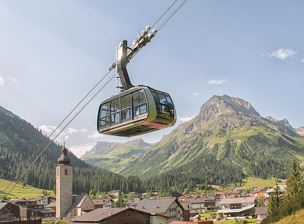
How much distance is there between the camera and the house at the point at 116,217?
8550cm

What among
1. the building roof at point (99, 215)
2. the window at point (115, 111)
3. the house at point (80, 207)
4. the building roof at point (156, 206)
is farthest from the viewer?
the house at point (80, 207)

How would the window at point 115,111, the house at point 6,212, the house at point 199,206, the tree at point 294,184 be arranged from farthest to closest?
the house at point 199,206 → the house at point 6,212 → the tree at point 294,184 → the window at point 115,111

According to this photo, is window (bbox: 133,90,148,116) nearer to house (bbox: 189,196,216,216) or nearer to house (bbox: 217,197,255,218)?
house (bbox: 217,197,255,218)

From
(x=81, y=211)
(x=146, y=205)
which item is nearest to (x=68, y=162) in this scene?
(x=81, y=211)

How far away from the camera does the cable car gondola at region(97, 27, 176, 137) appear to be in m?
23.3

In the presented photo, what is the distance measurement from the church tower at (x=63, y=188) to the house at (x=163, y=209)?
1243 inches

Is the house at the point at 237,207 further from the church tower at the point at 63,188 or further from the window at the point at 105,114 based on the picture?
the window at the point at 105,114

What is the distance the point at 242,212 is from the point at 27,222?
103544mm

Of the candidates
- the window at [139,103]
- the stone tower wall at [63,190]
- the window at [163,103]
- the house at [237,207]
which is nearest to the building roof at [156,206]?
the stone tower wall at [63,190]

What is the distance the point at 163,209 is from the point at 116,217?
22.4 meters

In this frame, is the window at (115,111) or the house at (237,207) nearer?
the window at (115,111)

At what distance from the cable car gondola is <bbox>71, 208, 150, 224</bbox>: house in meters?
61.7

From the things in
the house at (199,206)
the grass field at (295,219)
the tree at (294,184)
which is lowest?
the house at (199,206)

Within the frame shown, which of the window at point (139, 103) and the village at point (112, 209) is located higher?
the window at point (139, 103)
